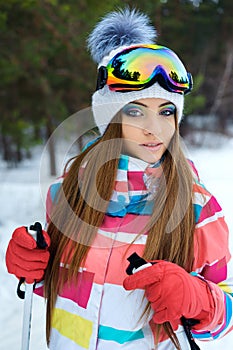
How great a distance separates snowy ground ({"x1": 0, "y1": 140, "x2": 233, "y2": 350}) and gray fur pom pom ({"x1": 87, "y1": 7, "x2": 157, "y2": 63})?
0.56 metres

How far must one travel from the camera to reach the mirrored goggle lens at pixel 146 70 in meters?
1.44

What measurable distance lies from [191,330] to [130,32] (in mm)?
1151

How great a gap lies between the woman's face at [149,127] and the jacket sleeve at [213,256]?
0.71 feet

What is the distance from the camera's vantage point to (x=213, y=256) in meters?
1.35

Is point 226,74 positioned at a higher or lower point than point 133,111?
lower

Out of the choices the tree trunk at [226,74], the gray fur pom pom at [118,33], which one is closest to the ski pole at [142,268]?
the gray fur pom pom at [118,33]

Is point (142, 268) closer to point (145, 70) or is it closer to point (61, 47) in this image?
point (145, 70)

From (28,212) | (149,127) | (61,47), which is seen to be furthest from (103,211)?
(61,47)

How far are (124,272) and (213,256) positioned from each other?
0.29 m

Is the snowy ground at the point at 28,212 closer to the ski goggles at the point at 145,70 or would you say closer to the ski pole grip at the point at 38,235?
the ski pole grip at the point at 38,235

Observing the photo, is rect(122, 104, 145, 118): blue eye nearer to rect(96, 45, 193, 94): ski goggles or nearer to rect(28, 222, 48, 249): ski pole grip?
rect(96, 45, 193, 94): ski goggles

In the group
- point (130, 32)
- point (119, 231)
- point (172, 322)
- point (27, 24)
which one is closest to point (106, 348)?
point (172, 322)

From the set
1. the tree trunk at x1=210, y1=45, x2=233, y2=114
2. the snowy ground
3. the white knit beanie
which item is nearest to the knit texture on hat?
the white knit beanie

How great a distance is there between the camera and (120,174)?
1466mm
